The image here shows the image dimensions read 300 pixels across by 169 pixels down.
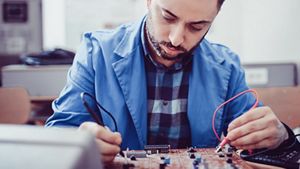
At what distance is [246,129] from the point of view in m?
0.90

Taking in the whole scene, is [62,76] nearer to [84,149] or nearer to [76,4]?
[76,4]

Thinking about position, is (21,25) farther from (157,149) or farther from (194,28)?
(157,149)

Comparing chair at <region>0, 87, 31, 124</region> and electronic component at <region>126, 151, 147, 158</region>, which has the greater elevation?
electronic component at <region>126, 151, 147, 158</region>

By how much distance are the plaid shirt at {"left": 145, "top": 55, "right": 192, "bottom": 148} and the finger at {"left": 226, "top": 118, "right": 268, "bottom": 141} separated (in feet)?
0.97

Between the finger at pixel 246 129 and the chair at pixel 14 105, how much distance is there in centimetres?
122

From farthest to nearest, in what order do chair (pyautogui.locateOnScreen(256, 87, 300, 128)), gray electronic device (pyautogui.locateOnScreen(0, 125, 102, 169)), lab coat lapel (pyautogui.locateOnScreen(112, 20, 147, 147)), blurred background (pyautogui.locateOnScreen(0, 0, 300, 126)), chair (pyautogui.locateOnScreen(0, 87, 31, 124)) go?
blurred background (pyautogui.locateOnScreen(0, 0, 300, 126)), chair (pyautogui.locateOnScreen(0, 87, 31, 124)), chair (pyautogui.locateOnScreen(256, 87, 300, 128)), lab coat lapel (pyautogui.locateOnScreen(112, 20, 147, 147)), gray electronic device (pyautogui.locateOnScreen(0, 125, 102, 169))

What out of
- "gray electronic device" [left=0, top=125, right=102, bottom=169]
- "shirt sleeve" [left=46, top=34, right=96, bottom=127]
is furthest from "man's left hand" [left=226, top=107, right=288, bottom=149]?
"gray electronic device" [left=0, top=125, right=102, bottom=169]

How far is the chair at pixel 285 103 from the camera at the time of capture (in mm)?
1654

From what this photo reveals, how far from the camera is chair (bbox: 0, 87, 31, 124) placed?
186 cm

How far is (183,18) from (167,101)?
11.1 inches

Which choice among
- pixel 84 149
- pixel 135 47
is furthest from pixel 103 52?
pixel 84 149

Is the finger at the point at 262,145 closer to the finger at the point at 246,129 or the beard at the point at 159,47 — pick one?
the finger at the point at 246,129

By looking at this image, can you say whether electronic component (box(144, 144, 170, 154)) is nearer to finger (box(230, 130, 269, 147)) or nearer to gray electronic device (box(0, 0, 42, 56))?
finger (box(230, 130, 269, 147))

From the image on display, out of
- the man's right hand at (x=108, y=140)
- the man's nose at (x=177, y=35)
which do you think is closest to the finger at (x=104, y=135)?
the man's right hand at (x=108, y=140)
